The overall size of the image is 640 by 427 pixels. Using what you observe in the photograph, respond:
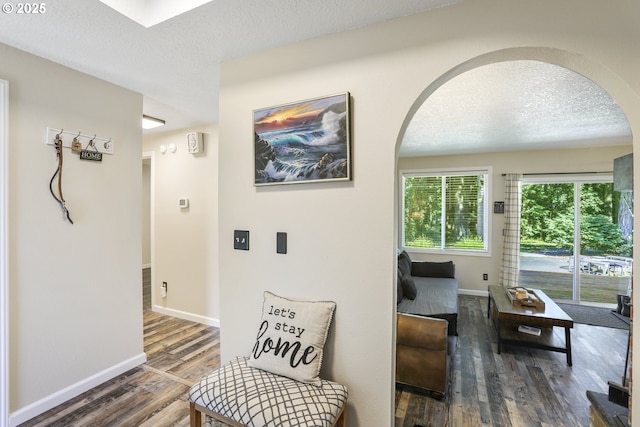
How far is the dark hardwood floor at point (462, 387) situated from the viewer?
1.90 m

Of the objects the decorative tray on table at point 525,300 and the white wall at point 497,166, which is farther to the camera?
the white wall at point 497,166

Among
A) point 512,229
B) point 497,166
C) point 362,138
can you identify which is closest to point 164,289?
point 362,138

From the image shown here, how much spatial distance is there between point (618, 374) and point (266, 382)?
10.2 feet

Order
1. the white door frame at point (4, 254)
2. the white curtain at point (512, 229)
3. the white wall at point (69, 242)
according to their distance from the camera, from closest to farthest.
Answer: the white door frame at point (4, 254), the white wall at point (69, 242), the white curtain at point (512, 229)

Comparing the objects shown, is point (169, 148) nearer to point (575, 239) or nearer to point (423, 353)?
point (423, 353)

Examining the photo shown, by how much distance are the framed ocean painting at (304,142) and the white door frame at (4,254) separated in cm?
146

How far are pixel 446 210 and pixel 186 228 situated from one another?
13.8ft

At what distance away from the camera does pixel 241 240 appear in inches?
72.2

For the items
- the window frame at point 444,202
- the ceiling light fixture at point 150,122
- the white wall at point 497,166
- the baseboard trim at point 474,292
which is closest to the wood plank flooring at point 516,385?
the baseboard trim at point 474,292

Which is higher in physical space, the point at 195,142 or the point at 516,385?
the point at 195,142

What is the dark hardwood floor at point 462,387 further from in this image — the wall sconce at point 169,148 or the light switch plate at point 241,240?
the wall sconce at point 169,148

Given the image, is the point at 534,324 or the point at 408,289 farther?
the point at 408,289

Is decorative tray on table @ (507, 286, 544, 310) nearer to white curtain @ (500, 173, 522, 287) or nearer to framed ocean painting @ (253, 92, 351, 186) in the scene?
white curtain @ (500, 173, 522, 287)

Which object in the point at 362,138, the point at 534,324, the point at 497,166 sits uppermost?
the point at 497,166
